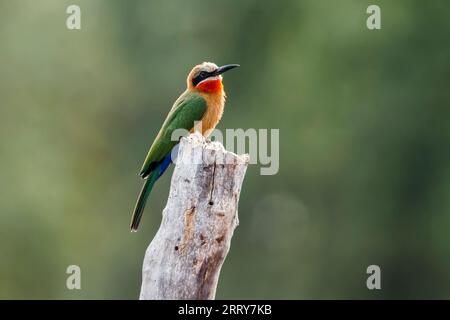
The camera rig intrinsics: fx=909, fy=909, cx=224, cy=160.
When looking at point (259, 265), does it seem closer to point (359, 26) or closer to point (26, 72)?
point (359, 26)

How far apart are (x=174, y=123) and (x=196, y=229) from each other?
2949 mm

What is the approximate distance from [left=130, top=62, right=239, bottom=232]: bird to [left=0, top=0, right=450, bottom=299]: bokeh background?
9.07m

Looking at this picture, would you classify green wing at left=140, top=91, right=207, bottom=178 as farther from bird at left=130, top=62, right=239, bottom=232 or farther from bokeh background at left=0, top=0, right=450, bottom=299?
bokeh background at left=0, top=0, right=450, bottom=299

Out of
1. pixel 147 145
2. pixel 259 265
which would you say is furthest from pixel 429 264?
pixel 147 145

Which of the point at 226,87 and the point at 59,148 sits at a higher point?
the point at 226,87

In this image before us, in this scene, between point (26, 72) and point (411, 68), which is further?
point (26, 72)

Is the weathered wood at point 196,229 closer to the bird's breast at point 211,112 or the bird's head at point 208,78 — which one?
the bird's breast at point 211,112

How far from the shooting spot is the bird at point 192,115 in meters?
9.23

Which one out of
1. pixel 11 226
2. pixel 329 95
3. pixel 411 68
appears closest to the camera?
pixel 411 68

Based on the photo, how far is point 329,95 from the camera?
19.8 m

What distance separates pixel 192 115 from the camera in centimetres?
986

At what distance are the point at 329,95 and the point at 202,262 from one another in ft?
43.7

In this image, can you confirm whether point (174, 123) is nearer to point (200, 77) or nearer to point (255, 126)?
point (200, 77)

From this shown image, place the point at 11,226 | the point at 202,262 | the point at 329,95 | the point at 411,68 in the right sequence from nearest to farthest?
the point at 202,262 < the point at 411,68 < the point at 329,95 < the point at 11,226
